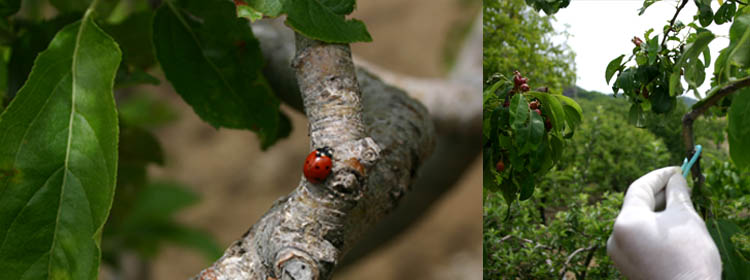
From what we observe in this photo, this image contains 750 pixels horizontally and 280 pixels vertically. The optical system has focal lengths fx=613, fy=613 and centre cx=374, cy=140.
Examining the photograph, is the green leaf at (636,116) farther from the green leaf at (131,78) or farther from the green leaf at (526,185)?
the green leaf at (131,78)

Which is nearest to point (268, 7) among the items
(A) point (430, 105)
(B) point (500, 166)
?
(B) point (500, 166)

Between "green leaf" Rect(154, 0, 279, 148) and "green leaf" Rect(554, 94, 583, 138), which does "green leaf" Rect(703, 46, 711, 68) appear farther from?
"green leaf" Rect(154, 0, 279, 148)

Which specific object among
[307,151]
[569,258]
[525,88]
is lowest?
[307,151]

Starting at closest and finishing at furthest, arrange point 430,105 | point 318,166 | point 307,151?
point 318,166, point 430,105, point 307,151

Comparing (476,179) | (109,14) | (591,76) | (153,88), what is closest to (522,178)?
(591,76)

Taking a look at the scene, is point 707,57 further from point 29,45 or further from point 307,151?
point 307,151

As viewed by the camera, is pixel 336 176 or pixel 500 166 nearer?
pixel 336 176

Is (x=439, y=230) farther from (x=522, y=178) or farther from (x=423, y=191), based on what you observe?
(x=522, y=178)
